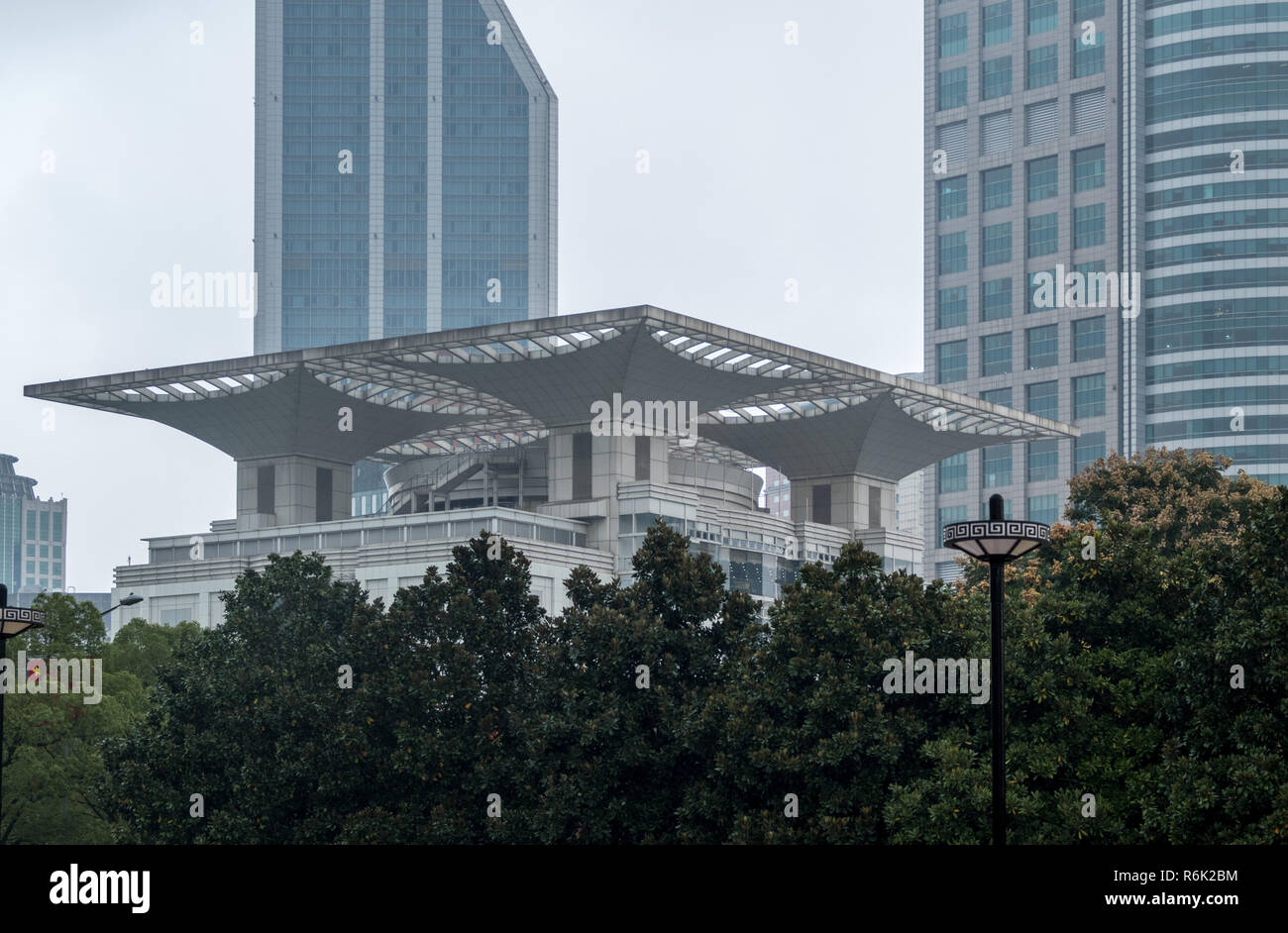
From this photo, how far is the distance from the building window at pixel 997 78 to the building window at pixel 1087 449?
3173 cm

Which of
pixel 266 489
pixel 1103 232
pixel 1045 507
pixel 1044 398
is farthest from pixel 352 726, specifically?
pixel 1103 232

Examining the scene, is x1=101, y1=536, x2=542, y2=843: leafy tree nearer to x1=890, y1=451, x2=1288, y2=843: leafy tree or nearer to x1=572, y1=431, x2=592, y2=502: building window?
x1=890, y1=451, x2=1288, y2=843: leafy tree

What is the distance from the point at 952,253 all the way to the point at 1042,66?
17599 millimetres

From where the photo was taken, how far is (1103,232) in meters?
146

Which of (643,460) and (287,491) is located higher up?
(643,460)

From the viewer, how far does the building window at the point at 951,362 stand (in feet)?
501

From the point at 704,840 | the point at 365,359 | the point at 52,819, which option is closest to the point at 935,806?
the point at 704,840

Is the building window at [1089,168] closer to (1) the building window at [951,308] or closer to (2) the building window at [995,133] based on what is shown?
(2) the building window at [995,133]

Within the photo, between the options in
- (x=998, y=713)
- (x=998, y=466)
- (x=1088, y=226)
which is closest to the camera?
(x=998, y=713)

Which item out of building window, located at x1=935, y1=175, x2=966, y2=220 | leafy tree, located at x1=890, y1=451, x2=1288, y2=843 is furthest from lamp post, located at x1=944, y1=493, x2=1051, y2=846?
building window, located at x1=935, y1=175, x2=966, y2=220

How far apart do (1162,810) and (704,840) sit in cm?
1041

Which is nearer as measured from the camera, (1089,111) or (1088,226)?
(1088,226)

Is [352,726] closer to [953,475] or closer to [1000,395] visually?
[953,475]
